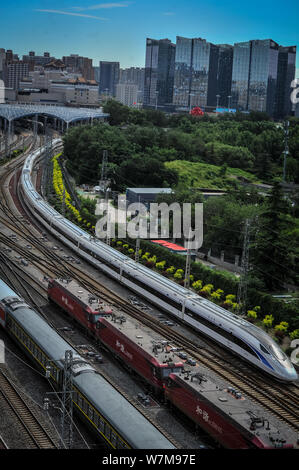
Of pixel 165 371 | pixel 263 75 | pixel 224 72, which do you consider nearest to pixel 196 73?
pixel 224 72

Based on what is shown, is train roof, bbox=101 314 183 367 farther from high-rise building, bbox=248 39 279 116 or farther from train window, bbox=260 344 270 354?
high-rise building, bbox=248 39 279 116

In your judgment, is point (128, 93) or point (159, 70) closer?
point (159, 70)

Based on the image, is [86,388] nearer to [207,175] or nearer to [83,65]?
[207,175]

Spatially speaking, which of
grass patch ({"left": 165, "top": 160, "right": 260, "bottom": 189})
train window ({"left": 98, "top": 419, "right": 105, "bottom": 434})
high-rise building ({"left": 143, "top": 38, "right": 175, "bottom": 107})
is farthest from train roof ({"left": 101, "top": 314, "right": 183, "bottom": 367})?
high-rise building ({"left": 143, "top": 38, "right": 175, "bottom": 107})

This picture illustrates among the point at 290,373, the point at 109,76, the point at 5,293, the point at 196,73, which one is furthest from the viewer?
the point at 109,76

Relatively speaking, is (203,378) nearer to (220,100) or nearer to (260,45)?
(260,45)

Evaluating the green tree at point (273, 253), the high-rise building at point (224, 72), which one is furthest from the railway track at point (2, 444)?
the high-rise building at point (224, 72)

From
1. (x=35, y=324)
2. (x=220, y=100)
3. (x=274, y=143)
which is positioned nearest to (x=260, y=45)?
(x=220, y=100)
